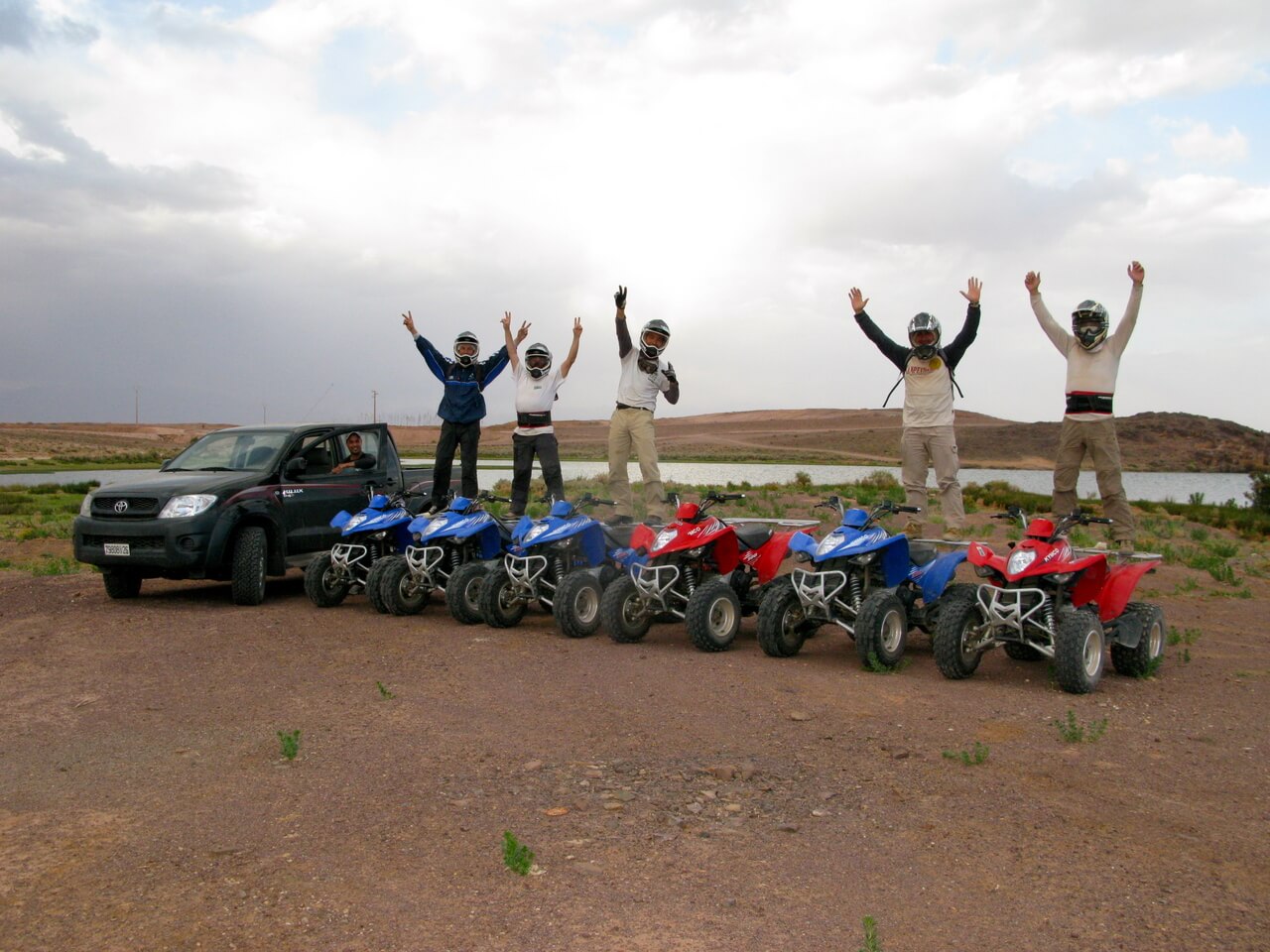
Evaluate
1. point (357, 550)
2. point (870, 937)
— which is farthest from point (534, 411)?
point (870, 937)

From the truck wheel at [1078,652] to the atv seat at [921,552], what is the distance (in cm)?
172

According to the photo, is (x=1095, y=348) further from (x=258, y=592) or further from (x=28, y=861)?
(x=28, y=861)

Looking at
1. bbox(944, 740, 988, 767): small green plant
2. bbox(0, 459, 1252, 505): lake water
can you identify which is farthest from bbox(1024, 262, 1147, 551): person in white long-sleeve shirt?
A: bbox(0, 459, 1252, 505): lake water

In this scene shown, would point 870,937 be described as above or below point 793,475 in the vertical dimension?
above

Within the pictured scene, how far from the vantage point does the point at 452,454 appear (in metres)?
13.4

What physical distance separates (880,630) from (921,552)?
1.46 m

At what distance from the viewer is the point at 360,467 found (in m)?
12.3

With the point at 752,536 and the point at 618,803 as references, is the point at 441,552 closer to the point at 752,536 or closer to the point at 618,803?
the point at 752,536

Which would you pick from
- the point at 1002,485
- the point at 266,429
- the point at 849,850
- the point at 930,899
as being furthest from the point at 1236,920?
the point at 1002,485

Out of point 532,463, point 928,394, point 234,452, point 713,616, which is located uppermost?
point 928,394

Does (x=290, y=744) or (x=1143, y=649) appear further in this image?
(x=1143, y=649)

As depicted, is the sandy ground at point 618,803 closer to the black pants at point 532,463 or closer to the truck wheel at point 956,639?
the truck wheel at point 956,639

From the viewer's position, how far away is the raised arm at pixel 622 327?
40.0 feet

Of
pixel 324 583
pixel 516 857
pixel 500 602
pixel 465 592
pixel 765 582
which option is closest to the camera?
pixel 516 857
